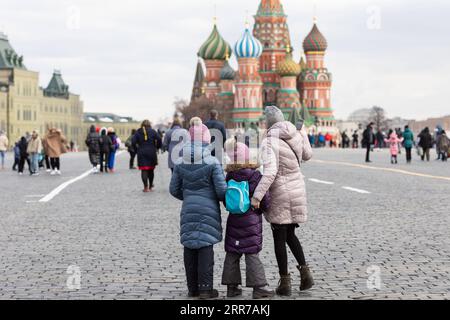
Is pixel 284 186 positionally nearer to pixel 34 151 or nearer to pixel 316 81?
pixel 34 151

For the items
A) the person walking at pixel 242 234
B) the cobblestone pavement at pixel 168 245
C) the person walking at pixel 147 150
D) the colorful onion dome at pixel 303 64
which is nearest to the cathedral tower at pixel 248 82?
the colorful onion dome at pixel 303 64

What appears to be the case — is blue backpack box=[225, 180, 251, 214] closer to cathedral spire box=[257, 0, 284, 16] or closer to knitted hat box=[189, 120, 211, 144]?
knitted hat box=[189, 120, 211, 144]

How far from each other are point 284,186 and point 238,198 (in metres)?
0.56

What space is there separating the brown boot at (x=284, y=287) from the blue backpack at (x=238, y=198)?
26.9 inches

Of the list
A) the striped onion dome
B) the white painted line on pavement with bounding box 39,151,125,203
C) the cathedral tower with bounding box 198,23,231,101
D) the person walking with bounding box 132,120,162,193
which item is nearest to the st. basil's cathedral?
the striped onion dome

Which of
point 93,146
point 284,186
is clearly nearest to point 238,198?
point 284,186

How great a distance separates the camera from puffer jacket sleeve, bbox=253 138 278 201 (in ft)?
28.1

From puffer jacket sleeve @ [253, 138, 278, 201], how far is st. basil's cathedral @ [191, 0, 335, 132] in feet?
428

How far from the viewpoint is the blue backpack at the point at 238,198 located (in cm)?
848

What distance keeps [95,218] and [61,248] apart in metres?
4.05

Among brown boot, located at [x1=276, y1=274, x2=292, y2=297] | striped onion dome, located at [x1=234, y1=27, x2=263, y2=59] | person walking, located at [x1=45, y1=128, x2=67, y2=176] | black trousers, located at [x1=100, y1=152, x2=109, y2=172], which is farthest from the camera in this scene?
striped onion dome, located at [x1=234, y1=27, x2=263, y2=59]

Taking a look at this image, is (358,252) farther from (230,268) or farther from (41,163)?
(41,163)

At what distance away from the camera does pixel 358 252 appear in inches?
450
